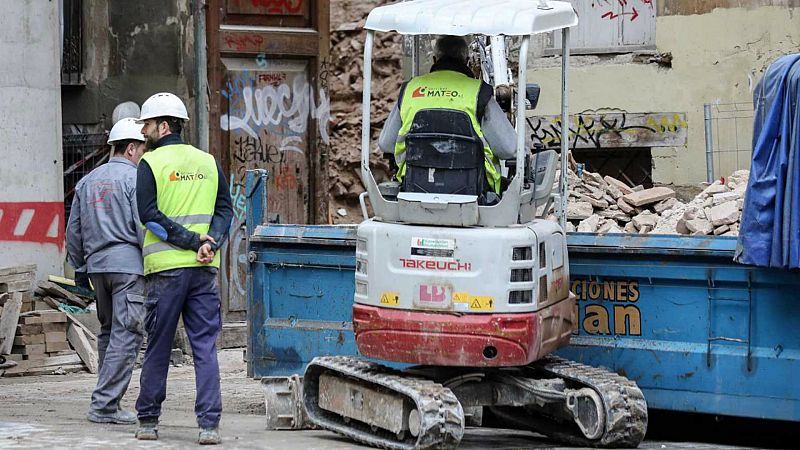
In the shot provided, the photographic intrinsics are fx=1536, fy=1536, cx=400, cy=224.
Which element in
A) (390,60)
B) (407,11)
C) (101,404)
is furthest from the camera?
(390,60)

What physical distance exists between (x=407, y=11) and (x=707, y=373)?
259 centimetres

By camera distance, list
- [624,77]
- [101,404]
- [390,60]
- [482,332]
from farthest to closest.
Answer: [624,77]
[390,60]
[101,404]
[482,332]

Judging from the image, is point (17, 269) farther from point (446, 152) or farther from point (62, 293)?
point (446, 152)

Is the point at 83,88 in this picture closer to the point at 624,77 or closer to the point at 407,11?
the point at 624,77

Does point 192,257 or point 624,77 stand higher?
point 624,77

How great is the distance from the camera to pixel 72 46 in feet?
51.4

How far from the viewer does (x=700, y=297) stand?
27.8 feet

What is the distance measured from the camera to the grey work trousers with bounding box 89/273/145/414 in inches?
372

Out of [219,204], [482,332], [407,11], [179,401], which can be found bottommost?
[179,401]

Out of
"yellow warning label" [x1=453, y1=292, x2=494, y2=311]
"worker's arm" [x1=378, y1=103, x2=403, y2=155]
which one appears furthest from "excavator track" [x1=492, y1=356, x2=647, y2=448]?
"worker's arm" [x1=378, y1=103, x2=403, y2=155]

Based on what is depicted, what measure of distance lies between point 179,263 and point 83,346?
4816 mm

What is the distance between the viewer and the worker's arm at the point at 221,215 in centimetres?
838

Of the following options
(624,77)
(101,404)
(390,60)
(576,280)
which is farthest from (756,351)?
(624,77)

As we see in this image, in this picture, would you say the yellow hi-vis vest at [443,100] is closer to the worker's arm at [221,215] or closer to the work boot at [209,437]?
the worker's arm at [221,215]
